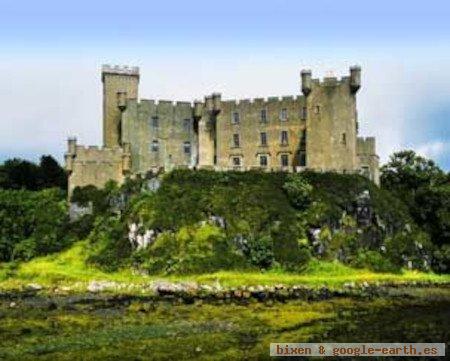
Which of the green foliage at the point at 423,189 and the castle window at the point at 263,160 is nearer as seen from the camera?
the green foliage at the point at 423,189

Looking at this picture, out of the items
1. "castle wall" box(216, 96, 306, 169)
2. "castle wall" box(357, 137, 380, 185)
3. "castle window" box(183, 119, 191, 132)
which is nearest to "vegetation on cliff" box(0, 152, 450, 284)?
"castle wall" box(357, 137, 380, 185)

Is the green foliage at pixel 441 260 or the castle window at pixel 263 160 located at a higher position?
the castle window at pixel 263 160

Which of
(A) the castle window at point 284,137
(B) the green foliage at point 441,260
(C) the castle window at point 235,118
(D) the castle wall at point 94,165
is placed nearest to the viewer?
(B) the green foliage at point 441,260

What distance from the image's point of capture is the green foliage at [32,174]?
91.6m

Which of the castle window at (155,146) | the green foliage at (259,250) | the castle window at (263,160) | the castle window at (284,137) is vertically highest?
the castle window at (284,137)

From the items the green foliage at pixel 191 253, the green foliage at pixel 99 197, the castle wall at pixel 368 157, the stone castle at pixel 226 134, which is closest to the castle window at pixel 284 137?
the stone castle at pixel 226 134

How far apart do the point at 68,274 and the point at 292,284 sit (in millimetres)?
18998

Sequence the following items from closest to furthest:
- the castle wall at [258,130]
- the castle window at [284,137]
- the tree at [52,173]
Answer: the castle wall at [258,130] < the castle window at [284,137] < the tree at [52,173]

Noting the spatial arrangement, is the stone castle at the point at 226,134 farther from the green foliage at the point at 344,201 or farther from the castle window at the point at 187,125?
the green foliage at the point at 344,201

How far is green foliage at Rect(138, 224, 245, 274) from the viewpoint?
66562mm

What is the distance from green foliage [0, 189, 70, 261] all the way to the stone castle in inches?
141

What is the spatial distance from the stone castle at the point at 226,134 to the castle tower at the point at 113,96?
11 cm

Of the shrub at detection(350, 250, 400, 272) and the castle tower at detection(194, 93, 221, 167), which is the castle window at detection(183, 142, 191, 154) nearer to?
the castle tower at detection(194, 93, 221, 167)

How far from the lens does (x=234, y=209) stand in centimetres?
7369
